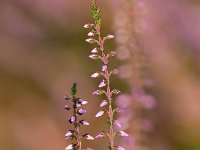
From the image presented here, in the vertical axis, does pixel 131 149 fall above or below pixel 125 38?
below

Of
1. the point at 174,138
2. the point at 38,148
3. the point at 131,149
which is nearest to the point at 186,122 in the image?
the point at 174,138

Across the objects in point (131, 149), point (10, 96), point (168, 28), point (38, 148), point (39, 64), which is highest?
point (168, 28)

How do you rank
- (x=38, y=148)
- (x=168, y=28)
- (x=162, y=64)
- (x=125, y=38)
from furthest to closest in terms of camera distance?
(x=168, y=28) → (x=162, y=64) → (x=38, y=148) → (x=125, y=38)

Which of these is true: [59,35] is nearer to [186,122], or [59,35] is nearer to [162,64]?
[162,64]

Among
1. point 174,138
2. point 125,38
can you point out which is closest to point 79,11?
point 174,138

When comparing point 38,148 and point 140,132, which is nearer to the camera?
point 140,132

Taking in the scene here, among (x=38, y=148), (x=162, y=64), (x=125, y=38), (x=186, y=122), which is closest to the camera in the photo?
→ (x=125, y=38)
